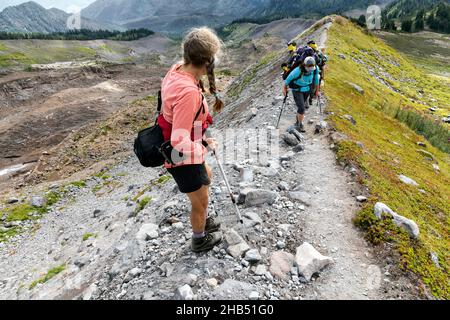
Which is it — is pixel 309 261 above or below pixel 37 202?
above

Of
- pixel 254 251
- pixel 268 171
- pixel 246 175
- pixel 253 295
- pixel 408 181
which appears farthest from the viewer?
pixel 408 181

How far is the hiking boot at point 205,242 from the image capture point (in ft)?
21.6

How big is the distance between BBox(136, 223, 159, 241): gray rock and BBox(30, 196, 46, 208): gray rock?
14948mm

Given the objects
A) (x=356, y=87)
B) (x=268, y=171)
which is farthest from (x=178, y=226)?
(x=356, y=87)

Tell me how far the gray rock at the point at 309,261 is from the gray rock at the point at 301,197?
210 centimetres

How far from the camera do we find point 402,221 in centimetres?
763

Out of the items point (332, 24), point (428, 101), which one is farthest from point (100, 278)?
point (332, 24)

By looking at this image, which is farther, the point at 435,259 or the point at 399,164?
the point at 399,164

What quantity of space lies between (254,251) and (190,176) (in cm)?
244

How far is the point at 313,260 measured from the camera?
257 inches

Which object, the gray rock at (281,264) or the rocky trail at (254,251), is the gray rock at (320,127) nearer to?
the rocky trail at (254,251)

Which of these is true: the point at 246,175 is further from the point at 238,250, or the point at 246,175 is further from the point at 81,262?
the point at 81,262

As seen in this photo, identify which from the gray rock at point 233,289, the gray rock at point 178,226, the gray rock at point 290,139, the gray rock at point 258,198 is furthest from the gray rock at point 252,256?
the gray rock at point 290,139

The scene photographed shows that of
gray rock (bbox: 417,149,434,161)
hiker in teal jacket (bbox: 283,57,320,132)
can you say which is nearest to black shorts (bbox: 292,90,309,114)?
hiker in teal jacket (bbox: 283,57,320,132)
